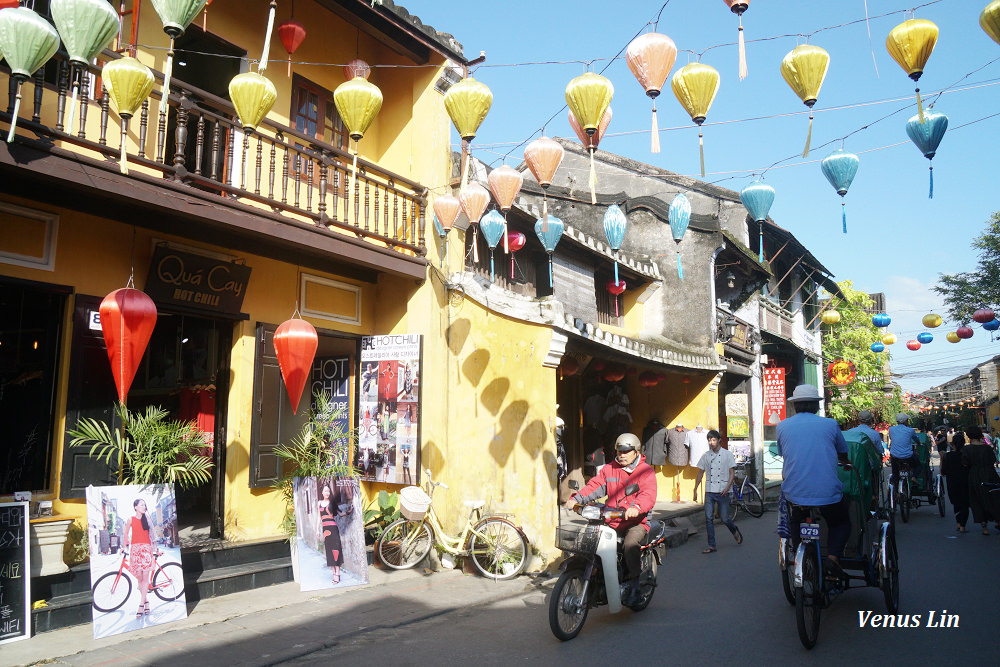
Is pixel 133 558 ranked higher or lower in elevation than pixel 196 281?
lower

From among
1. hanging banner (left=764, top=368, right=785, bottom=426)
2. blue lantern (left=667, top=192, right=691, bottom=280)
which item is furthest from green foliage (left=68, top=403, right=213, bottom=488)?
hanging banner (left=764, top=368, right=785, bottom=426)

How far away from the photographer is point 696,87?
6039 mm

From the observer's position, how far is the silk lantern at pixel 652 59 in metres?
6.04

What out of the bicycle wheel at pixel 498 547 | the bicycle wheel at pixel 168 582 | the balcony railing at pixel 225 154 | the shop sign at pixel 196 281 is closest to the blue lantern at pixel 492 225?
the balcony railing at pixel 225 154

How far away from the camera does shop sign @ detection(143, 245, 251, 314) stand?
718cm

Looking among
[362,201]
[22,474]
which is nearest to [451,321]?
[362,201]

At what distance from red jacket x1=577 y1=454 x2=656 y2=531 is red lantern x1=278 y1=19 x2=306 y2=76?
6.60 m

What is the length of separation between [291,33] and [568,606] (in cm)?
753

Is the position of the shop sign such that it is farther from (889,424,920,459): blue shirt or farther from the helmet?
(889,424,920,459): blue shirt

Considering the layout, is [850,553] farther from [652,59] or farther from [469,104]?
[469,104]

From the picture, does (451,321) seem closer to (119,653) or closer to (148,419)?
(148,419)

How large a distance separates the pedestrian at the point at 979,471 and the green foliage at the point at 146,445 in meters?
10.8

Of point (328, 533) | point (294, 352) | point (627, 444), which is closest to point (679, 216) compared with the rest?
point (627, 444)

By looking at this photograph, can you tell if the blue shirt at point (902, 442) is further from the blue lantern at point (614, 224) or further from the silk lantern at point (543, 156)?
the silk lantern at point (543, 156)
